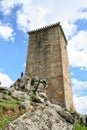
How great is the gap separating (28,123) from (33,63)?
31.4m

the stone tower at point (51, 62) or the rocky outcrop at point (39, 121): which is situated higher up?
the stone tower at point (51, 62)

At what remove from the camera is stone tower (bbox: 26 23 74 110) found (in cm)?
3205

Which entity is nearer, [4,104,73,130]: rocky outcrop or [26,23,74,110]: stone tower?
[4,104,73,130]: rocky outcrop

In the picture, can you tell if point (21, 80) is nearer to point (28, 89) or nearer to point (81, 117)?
point (28, 89)

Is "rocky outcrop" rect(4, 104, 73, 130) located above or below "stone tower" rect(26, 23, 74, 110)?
below

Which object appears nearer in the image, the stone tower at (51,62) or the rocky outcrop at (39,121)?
Result: the rocky outcrop at (39,121)

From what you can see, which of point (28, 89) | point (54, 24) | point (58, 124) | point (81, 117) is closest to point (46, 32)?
point (54, 24)

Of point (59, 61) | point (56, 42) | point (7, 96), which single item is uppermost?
point (56, 42)

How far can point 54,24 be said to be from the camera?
38.1 meters

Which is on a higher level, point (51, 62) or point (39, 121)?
point (51, 62)

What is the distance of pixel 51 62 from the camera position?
34312 millimetres

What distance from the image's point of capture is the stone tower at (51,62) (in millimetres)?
32053

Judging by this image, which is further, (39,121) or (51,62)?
(51,62)

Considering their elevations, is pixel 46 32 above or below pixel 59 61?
above
